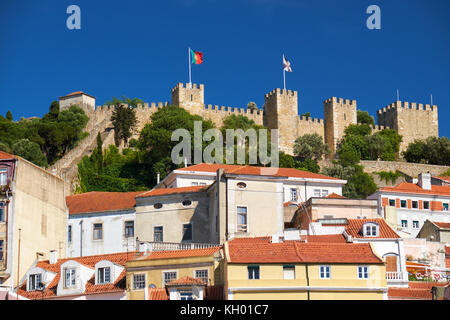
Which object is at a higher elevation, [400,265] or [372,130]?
[372,130]

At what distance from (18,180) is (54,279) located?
27.7ft

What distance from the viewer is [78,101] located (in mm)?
108312

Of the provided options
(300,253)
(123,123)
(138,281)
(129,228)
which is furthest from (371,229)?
(123,123)

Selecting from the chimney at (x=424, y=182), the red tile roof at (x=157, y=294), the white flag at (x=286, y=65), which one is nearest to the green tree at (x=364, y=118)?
the white flag at (x=286, y=65)

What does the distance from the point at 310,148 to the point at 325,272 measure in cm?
5946

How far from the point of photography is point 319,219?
53.3 m

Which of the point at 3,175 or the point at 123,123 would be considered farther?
the point at 123,123

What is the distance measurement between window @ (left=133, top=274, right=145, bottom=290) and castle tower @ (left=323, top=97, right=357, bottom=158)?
222ft

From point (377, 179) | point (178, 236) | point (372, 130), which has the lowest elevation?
point (178, 236)

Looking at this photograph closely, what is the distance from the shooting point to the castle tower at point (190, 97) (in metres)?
101

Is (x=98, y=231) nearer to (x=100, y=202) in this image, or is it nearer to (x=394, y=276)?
(x=100, y=202)
